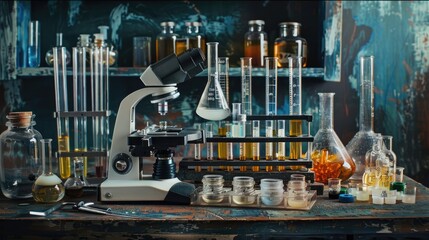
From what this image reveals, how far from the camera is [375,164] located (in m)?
2.47

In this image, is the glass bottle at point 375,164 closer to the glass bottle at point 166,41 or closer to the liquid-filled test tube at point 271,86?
the liquid-filled test tube at point 271,86

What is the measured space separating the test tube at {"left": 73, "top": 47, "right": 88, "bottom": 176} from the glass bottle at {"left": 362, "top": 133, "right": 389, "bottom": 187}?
Answer: 1112mm

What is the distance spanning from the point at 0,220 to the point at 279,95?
1635 millimetres

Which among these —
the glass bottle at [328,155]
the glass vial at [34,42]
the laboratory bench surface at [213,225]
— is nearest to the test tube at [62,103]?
the glass vial at [34,42]

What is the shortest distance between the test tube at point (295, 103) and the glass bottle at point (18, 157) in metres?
0.96

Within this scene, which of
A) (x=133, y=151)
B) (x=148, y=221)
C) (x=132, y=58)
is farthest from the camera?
(x=132, y=58)

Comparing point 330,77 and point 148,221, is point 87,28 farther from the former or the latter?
point 148,221

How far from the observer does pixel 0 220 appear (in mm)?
1993

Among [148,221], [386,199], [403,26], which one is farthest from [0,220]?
[403,26]

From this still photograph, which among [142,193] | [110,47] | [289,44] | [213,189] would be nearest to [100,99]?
[110,47]

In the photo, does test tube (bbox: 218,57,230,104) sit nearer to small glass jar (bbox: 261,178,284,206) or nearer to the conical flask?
the conical flask

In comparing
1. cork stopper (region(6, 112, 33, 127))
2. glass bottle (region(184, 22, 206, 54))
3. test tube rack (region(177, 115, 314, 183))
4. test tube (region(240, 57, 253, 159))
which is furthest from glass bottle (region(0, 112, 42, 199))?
glass bottle (region(184, 22, 206, 54))

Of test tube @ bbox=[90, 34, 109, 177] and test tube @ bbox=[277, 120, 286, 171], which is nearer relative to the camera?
test tube @ bbox=[277, 120, 286, 171]

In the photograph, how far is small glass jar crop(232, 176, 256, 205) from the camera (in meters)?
2.17
